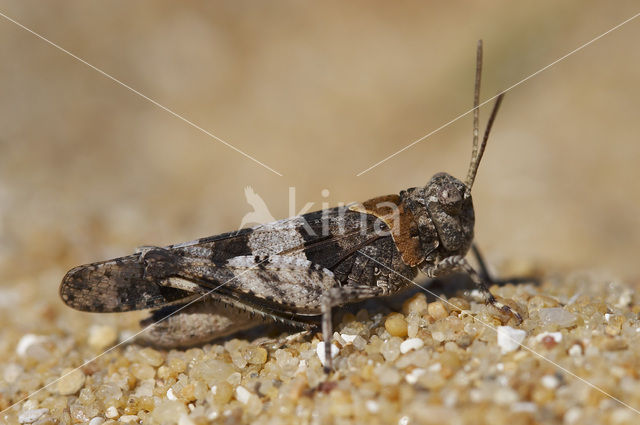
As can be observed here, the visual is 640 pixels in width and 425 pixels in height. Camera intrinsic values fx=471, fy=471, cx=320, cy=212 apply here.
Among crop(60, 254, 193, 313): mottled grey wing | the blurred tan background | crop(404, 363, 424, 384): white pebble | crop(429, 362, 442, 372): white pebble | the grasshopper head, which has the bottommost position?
crop(404, 363, 424, 384): white pebble

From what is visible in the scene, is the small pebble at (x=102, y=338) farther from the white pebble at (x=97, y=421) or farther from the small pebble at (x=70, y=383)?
the white pebble at (x=97, y=421)

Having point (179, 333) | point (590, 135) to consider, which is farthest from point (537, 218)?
point (179, 333)

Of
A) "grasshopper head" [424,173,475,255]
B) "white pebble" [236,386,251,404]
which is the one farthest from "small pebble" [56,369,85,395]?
"grasshopper head" [424,173,475,255]

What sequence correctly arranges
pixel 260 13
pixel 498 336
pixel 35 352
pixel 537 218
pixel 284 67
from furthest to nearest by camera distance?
1. pixel 260 13
2. pixel 284 67
3. pixel 537 218
4. pixel 35 352
5. pixel 498 336

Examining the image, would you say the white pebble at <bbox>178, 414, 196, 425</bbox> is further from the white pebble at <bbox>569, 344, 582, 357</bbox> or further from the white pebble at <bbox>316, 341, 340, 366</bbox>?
the white pebble at <bbox>569, 344, 582, 357</bbox>

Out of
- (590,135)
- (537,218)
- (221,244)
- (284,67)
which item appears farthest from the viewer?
(284,67)

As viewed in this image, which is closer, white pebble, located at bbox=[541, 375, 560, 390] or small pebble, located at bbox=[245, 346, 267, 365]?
white pebble, located at bbox=[541, 375, 560, 390]

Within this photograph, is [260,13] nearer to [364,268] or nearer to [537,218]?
[537,218]

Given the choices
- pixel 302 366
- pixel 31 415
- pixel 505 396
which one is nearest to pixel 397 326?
pixel 302 366
